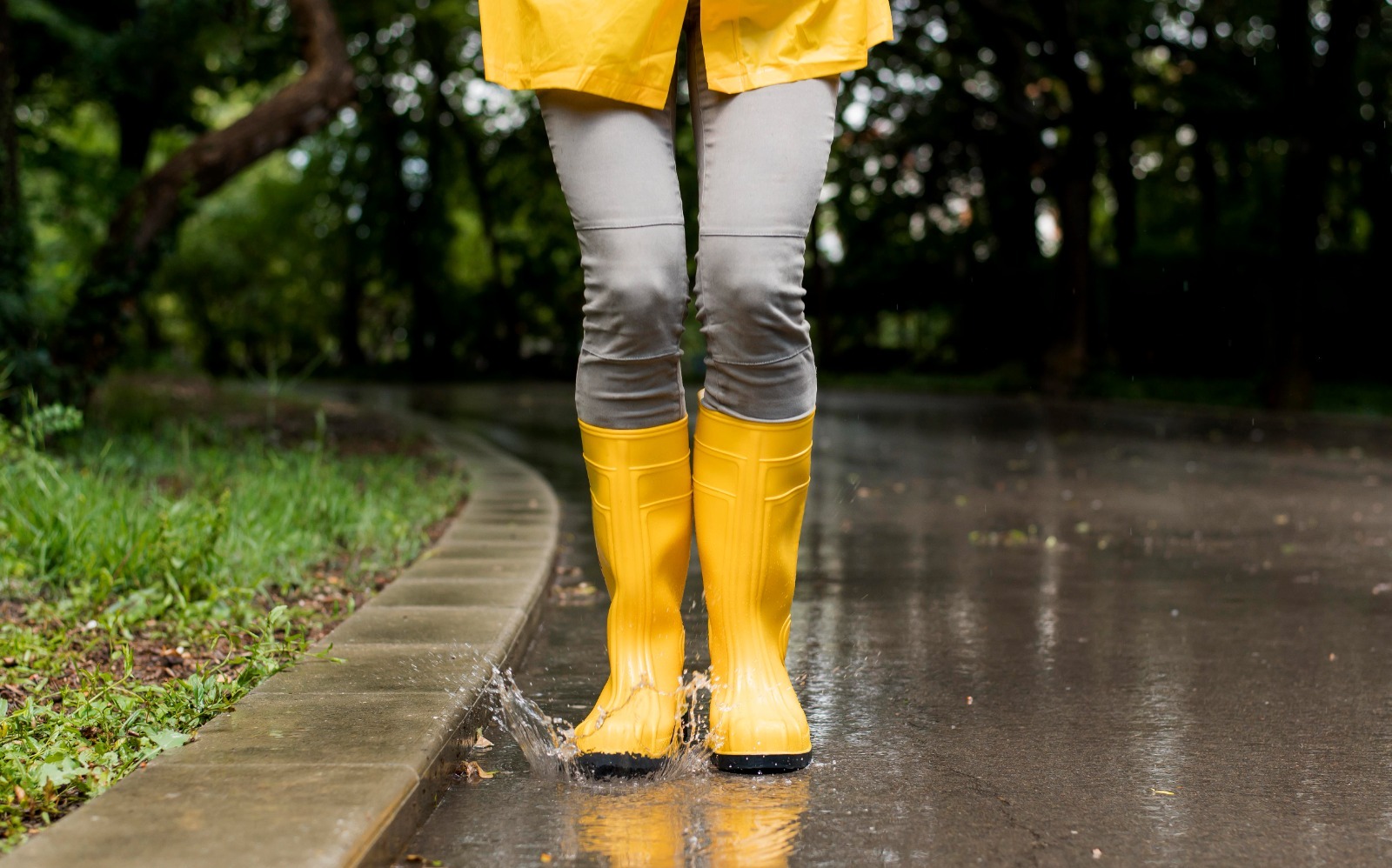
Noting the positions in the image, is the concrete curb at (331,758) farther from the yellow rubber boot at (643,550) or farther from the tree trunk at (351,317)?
the tree trunk at (351,317)

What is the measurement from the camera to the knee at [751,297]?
94.0 inches

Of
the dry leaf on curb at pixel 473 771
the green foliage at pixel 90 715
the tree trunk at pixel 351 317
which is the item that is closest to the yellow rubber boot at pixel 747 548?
the dry leaf on curb at pixel 473 771

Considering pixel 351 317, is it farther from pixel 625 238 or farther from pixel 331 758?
pixel 331 758

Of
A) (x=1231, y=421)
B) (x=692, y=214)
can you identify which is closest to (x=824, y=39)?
(x=692, y=214)

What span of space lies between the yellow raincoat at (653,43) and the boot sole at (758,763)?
1.15 metres

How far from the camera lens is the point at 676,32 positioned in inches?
95.7

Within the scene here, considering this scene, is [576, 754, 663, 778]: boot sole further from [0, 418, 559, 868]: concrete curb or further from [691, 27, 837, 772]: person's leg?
[0, 418, 559, 868]: concrete curb

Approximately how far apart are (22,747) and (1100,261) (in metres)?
22.3

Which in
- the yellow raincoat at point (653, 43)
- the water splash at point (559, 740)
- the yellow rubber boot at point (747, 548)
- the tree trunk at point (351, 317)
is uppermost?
the yellow raincoat at point (653, 43)

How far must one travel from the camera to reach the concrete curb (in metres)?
1.79

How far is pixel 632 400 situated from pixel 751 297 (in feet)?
0.97

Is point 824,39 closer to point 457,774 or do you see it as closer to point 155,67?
point 457,774

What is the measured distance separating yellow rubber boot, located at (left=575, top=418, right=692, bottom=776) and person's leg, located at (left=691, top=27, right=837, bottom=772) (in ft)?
0.18

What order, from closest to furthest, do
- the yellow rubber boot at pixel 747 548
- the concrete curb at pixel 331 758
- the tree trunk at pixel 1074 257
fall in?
1. the concrete curb at pixel 331 758
2. the yellow rubber boot at pixel 747 548
3. the tree trunk at pixel 1074 257
